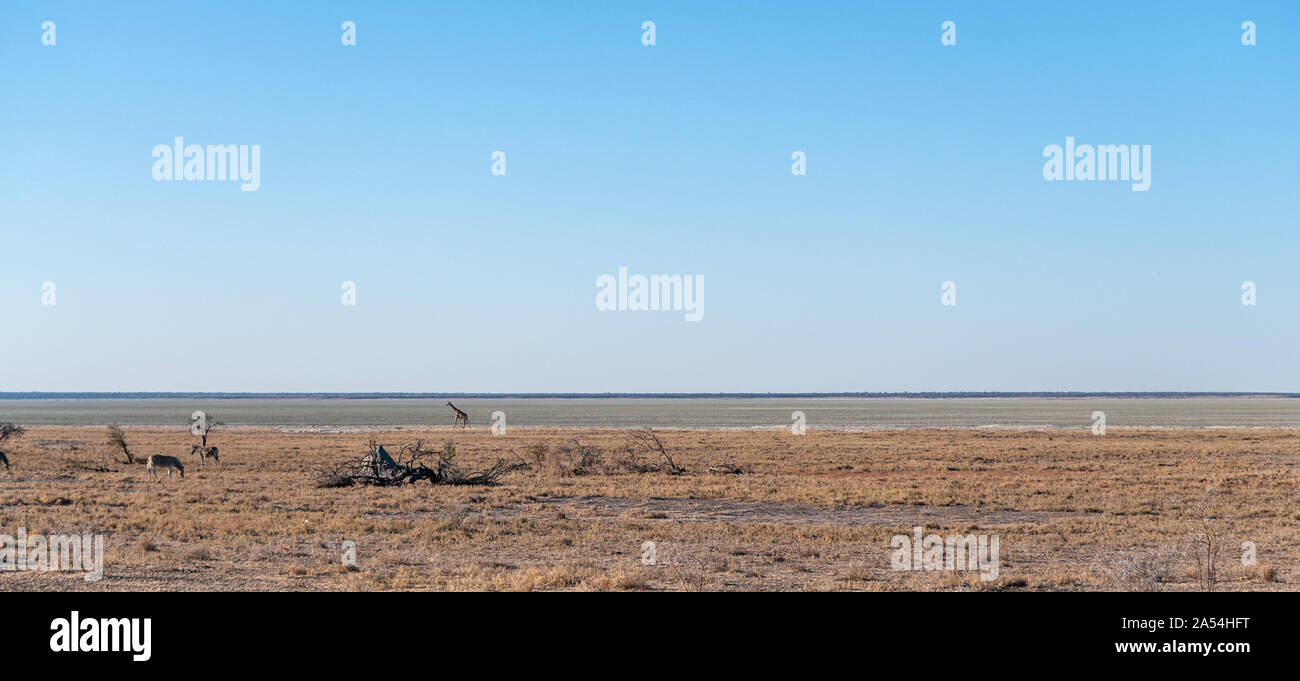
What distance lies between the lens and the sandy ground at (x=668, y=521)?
12.9 meters

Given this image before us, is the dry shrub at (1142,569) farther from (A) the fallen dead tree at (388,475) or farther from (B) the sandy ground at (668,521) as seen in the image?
(A) the fallen dead tree at (388,475)

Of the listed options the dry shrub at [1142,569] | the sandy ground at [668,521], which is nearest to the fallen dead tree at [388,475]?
the sandy ground at [668,521]

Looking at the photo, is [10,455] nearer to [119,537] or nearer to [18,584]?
[119,537]

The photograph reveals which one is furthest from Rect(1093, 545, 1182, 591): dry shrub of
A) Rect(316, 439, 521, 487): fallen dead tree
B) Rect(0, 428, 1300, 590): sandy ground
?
Rect(316, 439, 521, 487): fallen dead tree

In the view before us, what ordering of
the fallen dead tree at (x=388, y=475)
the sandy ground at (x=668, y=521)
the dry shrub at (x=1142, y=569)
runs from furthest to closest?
the fallen dead tree at (x=388, y=475) < the sandy ground at (x=668, y=521) < the dry shrub at (x=1142, y=569)

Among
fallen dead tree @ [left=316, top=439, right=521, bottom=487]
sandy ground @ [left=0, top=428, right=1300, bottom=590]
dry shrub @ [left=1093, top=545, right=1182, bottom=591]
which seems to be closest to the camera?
dry shrub @ [left=1093, top=545, right=1182, bottom=591]

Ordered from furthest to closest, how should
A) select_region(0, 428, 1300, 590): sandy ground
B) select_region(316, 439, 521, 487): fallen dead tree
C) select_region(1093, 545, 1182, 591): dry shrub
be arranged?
select_region(316, 439, 521, 487): fallen dead tree, select_region(0, 428, 1300, 590): sandy ground, select_region(1093, 545, 1182, 591): dry shrub

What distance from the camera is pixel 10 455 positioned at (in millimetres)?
38312

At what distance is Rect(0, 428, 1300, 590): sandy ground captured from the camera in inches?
507

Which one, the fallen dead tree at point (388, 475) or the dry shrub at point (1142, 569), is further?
the fallen dead tree at point (388, 475)

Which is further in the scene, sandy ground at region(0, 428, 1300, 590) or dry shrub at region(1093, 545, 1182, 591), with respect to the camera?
sandy ground at region(0, 428, 1300, 590)

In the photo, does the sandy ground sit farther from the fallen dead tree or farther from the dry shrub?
the fallen dead tree

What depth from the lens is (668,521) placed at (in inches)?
771

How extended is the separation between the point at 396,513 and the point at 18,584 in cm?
918
